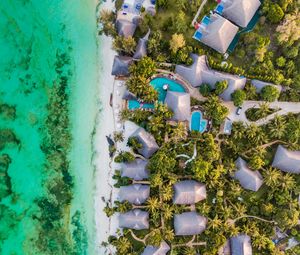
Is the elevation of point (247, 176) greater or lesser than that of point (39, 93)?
lesser

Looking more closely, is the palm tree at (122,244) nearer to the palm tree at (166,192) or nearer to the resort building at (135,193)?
the resort building at (135,193)

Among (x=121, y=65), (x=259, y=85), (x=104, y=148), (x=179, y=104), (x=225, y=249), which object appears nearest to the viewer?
(x=179, y=104)

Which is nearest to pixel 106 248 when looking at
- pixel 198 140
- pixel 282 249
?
pixel 198 140

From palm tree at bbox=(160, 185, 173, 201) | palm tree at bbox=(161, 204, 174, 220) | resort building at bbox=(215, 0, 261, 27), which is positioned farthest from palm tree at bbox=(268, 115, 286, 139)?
palm tree at bbox=(161, 204, 174, 220)

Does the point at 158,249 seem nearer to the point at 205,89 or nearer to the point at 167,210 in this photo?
the point at 167,210

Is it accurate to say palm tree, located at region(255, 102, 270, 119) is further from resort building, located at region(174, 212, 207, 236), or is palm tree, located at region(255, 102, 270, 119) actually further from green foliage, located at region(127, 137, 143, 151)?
green foliage, located at region(127, 137, 143, 151)

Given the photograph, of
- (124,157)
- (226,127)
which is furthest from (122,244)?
(226,127)

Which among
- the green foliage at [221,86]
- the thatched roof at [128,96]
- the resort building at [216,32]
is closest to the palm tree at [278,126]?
the green foliage at [221,86]
